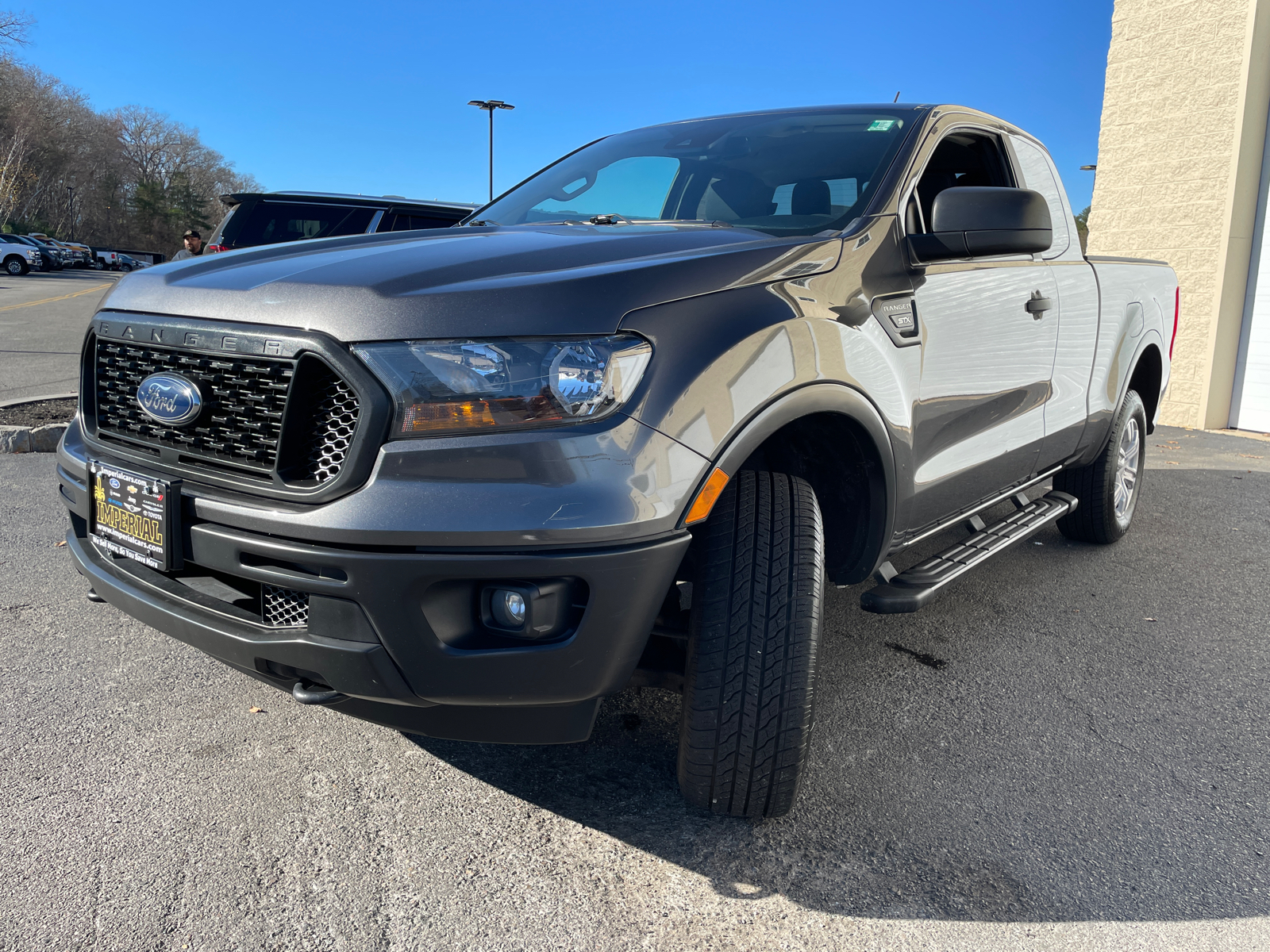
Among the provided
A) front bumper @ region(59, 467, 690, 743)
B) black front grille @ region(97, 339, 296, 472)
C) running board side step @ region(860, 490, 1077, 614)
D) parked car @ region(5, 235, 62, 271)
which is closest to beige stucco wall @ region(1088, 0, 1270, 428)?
running board side step @ region(860, 490, 1077, 614)

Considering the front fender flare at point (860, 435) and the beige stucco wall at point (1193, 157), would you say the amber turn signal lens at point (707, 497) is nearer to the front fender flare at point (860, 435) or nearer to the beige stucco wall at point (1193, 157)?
the front fender flare at point (860, 435)

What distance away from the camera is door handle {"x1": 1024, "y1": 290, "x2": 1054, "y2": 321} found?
3.12 metres

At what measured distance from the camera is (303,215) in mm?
9328

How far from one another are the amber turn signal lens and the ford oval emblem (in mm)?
1048

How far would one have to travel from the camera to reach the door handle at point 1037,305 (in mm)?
3123

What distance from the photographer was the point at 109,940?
169cm

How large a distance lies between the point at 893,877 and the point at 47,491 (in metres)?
A: 4.77

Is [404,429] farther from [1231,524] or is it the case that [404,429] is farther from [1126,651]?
[1231,524]

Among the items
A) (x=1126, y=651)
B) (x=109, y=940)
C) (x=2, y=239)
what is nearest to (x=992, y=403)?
(x=1126, y=651)

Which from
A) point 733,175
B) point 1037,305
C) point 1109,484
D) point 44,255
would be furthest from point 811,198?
point 44,255

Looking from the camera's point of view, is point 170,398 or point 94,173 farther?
point 94,173

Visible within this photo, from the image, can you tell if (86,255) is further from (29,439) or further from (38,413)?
(29,439)

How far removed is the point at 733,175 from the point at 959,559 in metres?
1.46

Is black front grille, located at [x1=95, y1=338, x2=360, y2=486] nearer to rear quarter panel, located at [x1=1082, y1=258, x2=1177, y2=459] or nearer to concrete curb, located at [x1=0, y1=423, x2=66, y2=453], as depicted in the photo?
rear quarter panel, located at [x1=1082, y1=258, x2=1177, y2=459]
